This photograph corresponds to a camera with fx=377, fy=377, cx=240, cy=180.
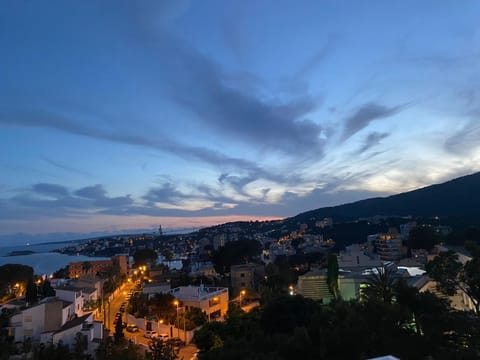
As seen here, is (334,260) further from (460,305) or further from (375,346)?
(375,346)

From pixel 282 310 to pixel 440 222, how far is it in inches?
2723

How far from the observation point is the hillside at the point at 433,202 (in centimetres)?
9838

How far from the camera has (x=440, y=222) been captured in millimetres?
79500

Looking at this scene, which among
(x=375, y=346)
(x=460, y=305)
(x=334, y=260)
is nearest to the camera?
(x=375, y=346)

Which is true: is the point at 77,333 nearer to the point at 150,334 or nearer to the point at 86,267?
the point at 150,334

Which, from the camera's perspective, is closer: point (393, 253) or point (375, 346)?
point (375, 346)

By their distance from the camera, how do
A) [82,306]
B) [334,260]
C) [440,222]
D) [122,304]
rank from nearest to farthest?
1. [82,306]
2. [334,260]
3. [122,304]
4. [440,222]

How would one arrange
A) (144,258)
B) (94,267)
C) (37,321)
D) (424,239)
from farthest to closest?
(144,258)
(94,267)
(424,239)
(37,321)

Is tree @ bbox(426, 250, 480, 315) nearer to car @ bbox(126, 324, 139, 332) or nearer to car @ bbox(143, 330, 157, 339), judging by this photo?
car @ bbox(143, 330, 157, 339)

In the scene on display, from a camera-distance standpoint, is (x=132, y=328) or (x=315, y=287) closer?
(x=132, y=328)

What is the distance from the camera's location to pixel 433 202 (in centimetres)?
11569

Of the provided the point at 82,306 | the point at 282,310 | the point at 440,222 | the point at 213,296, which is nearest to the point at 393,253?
the point at 440,222

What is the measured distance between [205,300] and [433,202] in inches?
4123

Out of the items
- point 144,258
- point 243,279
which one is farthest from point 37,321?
point 144,258
